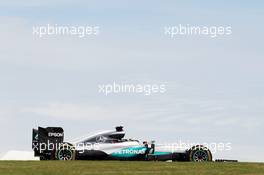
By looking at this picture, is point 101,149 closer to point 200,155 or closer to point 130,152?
point 130,152

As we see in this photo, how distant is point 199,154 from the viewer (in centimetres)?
2995

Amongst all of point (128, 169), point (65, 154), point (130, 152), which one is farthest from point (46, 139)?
point (128, 169)

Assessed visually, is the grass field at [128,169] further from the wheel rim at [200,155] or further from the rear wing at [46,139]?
the rear wing at [46,139]

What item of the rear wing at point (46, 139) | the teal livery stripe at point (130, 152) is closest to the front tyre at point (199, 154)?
the teal livery stripe at point (130, 152)

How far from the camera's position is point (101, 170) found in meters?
22.5

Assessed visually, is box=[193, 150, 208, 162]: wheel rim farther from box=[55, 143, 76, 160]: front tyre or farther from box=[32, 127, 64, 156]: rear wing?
box=[32, 127, 64, 156]: rear wing

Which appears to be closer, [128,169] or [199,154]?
[128,169]

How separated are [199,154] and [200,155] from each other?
0.07 m

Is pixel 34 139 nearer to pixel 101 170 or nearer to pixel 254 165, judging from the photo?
pixel 101 170

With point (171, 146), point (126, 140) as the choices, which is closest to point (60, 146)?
point (126, 140)

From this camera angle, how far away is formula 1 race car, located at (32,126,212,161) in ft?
98.0

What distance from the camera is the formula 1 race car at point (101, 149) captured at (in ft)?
98.0

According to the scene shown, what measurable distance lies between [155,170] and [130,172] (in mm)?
1299

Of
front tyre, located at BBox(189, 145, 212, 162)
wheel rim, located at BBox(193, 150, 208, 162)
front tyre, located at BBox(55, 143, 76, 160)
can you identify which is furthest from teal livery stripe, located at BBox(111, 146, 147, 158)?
wheel rim, located at BBox(193, 150, 208, 162)
